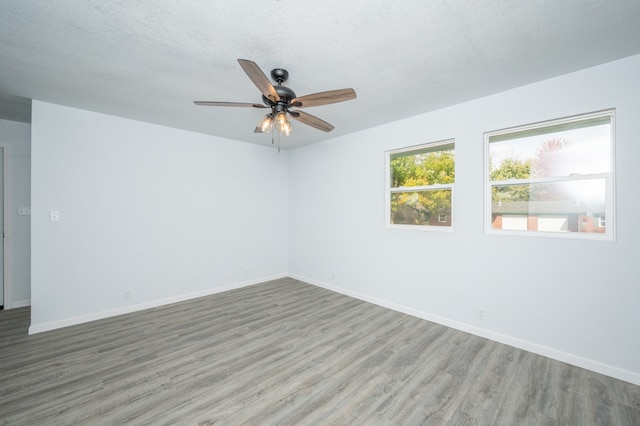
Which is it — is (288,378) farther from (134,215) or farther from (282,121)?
(134,215)

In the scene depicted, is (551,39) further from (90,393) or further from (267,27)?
(90,393)

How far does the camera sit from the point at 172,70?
221 cm

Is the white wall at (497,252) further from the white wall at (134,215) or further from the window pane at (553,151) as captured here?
the white wall at (134,215)

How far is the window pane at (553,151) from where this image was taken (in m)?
2.23

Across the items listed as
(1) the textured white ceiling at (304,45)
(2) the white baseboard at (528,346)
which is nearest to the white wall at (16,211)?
(1) the textured white ceiling at (304,45)

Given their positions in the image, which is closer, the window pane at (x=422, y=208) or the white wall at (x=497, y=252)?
the white wall at (x=497, y=252)

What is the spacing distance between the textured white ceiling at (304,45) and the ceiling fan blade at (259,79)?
323mm

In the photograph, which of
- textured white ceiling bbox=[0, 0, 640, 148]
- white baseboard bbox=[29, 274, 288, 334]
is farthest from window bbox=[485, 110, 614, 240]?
white baseboard bbox=[29, 274, 288, 334]

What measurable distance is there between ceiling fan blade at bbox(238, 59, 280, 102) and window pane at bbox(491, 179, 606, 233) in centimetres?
255

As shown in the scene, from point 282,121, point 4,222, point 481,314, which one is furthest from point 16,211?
point 481,314

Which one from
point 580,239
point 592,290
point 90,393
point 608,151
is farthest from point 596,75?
point 90,393

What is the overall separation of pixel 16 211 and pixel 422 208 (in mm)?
5819

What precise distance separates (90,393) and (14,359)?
3.90 feet

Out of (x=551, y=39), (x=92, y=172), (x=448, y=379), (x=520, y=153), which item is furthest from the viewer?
(x=92, y=172)
